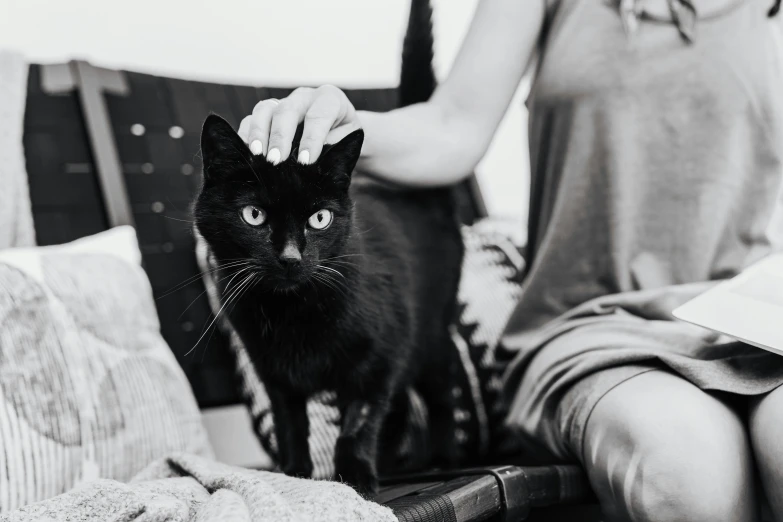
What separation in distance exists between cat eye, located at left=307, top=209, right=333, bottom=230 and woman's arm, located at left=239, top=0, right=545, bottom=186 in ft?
0.34

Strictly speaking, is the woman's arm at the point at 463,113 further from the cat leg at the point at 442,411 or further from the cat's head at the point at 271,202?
the cat leg at the point at 442,411

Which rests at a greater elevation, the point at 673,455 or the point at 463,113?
the point at 463,113

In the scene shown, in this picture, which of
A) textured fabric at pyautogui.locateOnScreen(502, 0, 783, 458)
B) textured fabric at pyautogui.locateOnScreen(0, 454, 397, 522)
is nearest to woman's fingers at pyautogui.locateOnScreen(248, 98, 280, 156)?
textured fabric at pyautogui.locateOnScreen(0, 454, 397, 522)

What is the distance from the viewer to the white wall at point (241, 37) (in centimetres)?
138

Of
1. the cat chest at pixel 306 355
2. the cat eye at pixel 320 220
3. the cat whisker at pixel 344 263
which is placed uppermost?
the cat eye at pixel 320 220

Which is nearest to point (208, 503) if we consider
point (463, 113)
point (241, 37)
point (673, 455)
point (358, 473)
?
point (358, 473)

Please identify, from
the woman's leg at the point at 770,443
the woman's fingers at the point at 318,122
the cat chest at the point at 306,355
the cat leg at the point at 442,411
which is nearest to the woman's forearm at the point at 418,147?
the woman's fingers at the point at 318,122

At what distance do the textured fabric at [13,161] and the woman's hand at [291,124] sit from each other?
57 cm

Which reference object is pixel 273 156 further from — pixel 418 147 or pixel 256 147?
pixel 418 147

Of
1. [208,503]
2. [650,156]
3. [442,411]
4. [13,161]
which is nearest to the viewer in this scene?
[208,503]

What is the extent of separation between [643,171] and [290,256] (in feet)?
1.76

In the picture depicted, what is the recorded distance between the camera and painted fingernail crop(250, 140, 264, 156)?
0.63 metres

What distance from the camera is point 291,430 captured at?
0.81 metres

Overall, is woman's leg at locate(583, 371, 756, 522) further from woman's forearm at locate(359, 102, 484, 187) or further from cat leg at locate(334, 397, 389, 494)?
woman's forearm at locate(359, 102, 484, 187)
